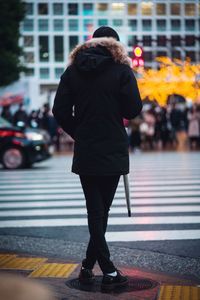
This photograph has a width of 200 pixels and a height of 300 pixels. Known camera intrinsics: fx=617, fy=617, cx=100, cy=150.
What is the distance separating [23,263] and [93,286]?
0.95 metres

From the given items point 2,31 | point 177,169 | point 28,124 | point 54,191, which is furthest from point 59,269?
point 2,31

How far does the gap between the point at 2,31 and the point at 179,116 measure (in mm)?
11010

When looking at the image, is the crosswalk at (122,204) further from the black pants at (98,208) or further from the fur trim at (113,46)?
the fur trim at (113,46)

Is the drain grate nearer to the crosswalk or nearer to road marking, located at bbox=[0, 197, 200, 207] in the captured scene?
the crosswalk

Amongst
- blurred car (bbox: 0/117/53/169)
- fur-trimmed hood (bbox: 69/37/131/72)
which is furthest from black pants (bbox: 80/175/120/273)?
blurred car (bbox: 0/117/53/169)

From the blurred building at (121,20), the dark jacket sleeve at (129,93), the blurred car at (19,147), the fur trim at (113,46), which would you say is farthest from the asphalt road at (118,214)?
the blurred building at (121,20)

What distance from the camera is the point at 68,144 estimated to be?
92.4 ft

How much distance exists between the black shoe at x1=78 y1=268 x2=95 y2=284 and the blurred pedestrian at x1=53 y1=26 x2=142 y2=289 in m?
0.14

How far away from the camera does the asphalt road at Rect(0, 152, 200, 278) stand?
5.93 meters

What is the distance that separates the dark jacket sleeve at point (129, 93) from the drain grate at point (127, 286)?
3.82 feet

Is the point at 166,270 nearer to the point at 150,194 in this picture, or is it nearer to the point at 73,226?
the point at 73,226

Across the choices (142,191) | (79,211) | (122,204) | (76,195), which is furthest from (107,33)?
(142,191)

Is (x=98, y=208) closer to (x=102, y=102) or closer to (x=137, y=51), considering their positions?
(x=102, y=102)

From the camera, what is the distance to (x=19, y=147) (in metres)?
15.7
